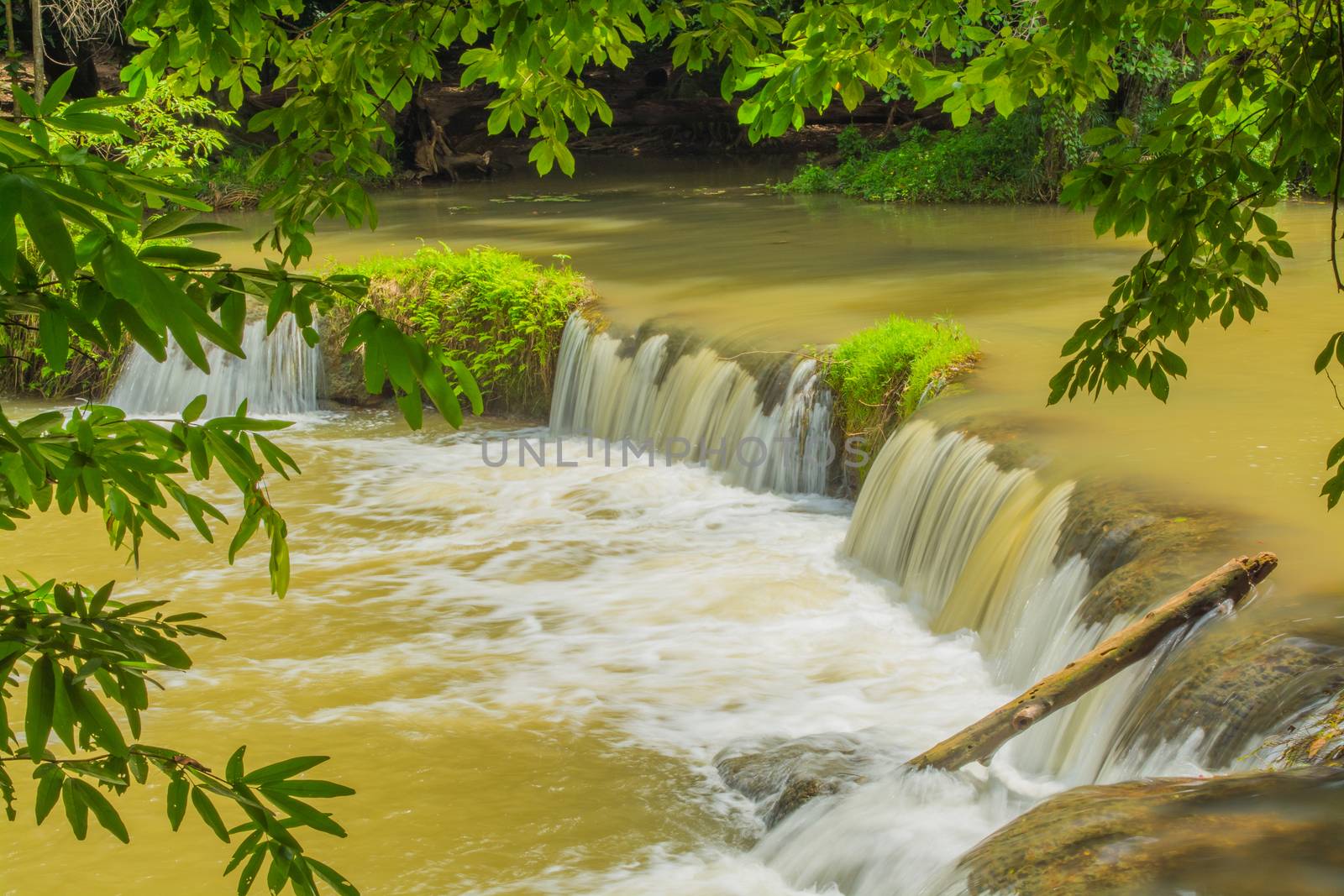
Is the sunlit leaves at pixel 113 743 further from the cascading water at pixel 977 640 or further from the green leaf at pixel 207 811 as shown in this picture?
the cascading water at pixel 977 640

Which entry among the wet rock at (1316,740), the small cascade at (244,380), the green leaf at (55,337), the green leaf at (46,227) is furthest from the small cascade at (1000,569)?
the small cascade at (244,380)

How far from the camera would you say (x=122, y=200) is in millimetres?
1618

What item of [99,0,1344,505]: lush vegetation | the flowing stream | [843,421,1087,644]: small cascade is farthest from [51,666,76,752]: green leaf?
[843,421,1087,644]: small cascade

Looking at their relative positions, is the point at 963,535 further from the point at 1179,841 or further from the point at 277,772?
the point at 277,772

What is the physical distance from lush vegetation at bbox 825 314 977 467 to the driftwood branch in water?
386 centimetres

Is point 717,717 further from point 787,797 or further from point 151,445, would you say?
point 151,445

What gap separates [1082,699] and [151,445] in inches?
170

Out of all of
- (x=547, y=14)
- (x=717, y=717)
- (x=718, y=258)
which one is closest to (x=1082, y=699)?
(x=717, y=717)

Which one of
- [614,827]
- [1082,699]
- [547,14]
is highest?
[547,14]

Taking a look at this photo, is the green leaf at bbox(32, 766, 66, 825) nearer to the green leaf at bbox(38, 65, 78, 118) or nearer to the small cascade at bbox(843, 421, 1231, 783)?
the green leaf at bbox(38, 65, 78, 118)

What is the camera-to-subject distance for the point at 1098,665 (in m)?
4.62

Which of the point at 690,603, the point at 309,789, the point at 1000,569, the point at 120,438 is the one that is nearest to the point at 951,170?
the point at 690,603

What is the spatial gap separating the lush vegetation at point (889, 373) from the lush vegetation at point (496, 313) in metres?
3.61

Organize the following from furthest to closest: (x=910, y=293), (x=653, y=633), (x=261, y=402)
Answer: (x=261, y=402), (x=910, y=293), (x=653, y=633)
